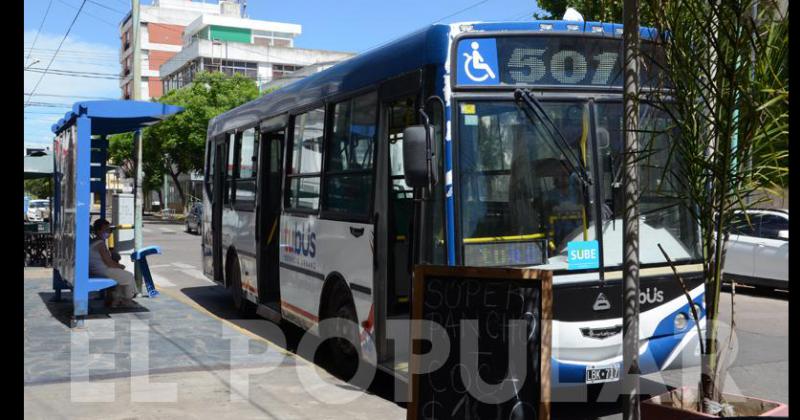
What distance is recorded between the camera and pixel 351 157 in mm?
7859

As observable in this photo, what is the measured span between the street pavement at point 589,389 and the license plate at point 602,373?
839mm

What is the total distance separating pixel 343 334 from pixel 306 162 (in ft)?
6.52

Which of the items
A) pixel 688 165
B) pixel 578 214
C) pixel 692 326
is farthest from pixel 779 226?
pixel 688 165

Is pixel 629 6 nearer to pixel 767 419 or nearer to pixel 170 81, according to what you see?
pixel 767 419

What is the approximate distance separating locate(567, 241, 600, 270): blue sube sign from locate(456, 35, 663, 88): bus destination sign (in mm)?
1218

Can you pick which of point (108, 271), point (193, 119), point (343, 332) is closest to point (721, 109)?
point (343, 332)

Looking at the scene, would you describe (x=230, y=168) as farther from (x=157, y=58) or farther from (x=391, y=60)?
(x=157, y=58)

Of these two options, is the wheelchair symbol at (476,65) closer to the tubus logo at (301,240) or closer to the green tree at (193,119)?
the tubus logo at (301,240)

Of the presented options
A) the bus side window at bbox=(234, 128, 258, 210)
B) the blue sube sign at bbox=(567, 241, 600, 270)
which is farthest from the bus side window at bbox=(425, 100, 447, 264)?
the bus side window at bbox=(234, 128, 258, 210)

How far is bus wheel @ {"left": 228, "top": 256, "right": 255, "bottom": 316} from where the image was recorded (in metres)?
12.0

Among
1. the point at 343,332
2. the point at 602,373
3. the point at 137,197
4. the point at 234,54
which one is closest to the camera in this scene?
the point at 602,373

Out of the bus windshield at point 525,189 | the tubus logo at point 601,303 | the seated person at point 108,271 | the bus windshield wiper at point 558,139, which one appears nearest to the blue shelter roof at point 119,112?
the seated person at point 108,271

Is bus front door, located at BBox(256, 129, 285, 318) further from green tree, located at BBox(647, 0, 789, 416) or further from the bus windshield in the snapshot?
green tree, located at BBox(647, 0, 789, 416)

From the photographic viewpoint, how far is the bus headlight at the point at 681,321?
21.5 feet
